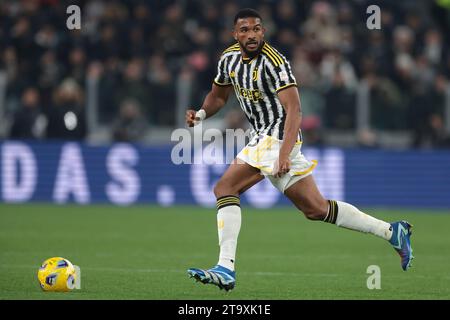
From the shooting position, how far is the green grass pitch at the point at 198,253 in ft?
29.1

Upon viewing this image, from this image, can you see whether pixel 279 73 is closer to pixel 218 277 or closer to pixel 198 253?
pixel 218 277

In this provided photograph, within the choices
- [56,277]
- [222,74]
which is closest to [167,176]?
[222,74]

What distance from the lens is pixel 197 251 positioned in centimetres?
1229

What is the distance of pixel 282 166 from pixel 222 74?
1250 mm

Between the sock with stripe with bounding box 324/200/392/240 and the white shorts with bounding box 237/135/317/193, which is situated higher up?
the white shorts with bounding box 237/135/317/193

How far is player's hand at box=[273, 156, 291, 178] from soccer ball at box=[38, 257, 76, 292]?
1920 mm

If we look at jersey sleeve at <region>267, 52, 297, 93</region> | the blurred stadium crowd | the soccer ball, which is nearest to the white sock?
jersey sleeve at <region>267, 52, 297, 93</region>

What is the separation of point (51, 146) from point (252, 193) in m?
3.79

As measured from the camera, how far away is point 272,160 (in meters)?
9.00

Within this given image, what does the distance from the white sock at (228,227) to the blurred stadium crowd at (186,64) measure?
403 inches

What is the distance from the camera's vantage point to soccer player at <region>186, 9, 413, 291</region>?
884 centimetres

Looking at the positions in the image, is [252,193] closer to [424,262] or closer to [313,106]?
[313,106]

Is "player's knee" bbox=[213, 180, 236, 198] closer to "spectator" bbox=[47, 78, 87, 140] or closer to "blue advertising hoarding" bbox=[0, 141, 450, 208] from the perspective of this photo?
"blue advertising hoarding" bbox=[0, 141, 450, 208]
